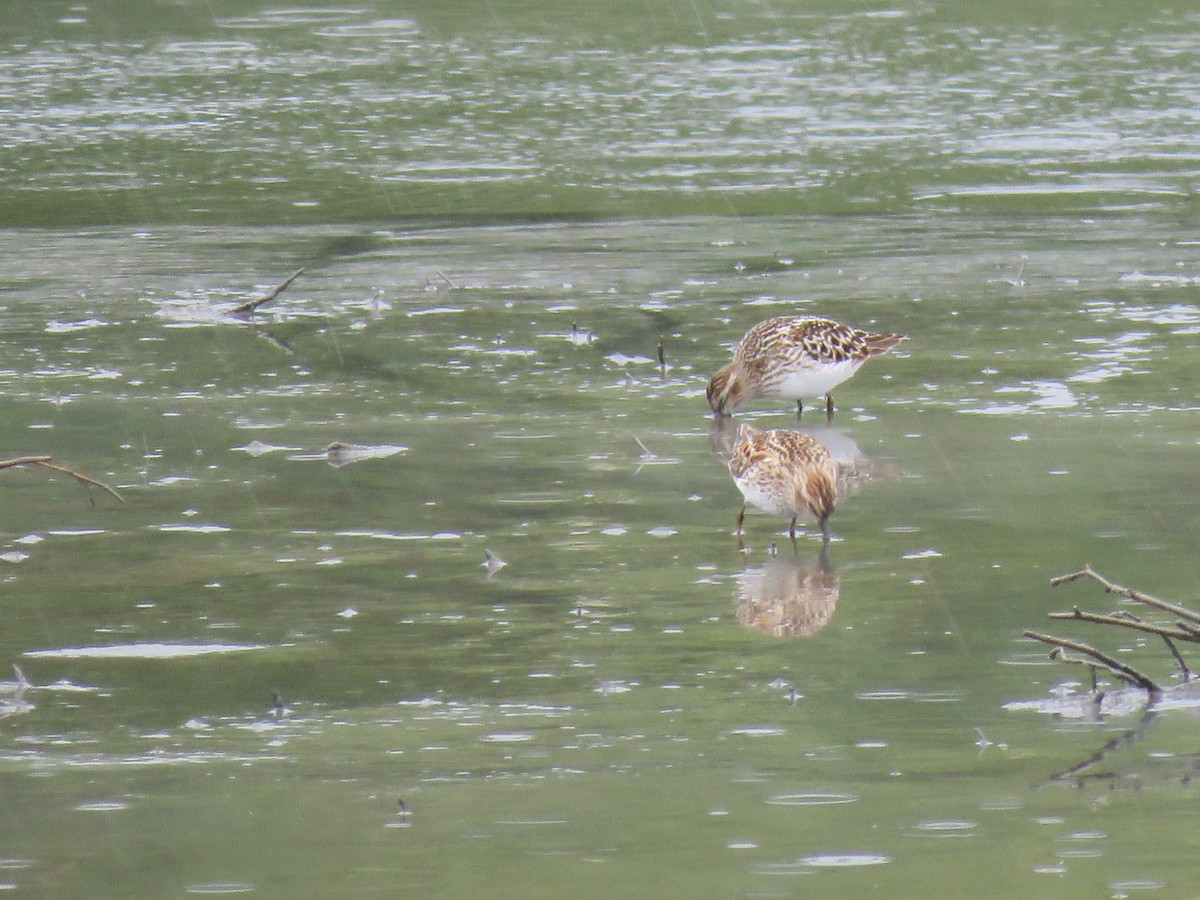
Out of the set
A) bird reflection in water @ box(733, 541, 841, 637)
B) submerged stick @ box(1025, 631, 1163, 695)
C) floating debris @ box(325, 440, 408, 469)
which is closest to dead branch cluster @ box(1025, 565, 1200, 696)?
submerged stick @ box(1025, 631, 1163, 695)

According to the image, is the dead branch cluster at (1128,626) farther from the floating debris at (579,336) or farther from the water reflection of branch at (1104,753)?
the floating debris at (579,336)

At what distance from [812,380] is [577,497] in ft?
6.92

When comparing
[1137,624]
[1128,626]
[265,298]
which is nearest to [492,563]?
[1128,626]

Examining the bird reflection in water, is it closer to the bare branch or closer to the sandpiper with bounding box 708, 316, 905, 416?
the bare branch

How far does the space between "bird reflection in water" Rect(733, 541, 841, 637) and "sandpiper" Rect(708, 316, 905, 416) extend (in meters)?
2.58

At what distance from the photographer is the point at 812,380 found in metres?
11.5

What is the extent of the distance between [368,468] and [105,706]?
11.0 ft

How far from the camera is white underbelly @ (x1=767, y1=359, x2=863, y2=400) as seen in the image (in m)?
11.4

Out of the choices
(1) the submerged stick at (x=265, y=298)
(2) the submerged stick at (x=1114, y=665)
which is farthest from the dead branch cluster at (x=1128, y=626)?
(1) the submerged stick at (x=265, y=298)

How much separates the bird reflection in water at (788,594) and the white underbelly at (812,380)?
2.58m

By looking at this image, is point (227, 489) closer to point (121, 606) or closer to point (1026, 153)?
point (121, 606)

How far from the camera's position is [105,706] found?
7.10m

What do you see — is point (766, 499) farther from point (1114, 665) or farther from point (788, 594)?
point (1114, 665)

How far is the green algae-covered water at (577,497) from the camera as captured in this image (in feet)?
19.6
